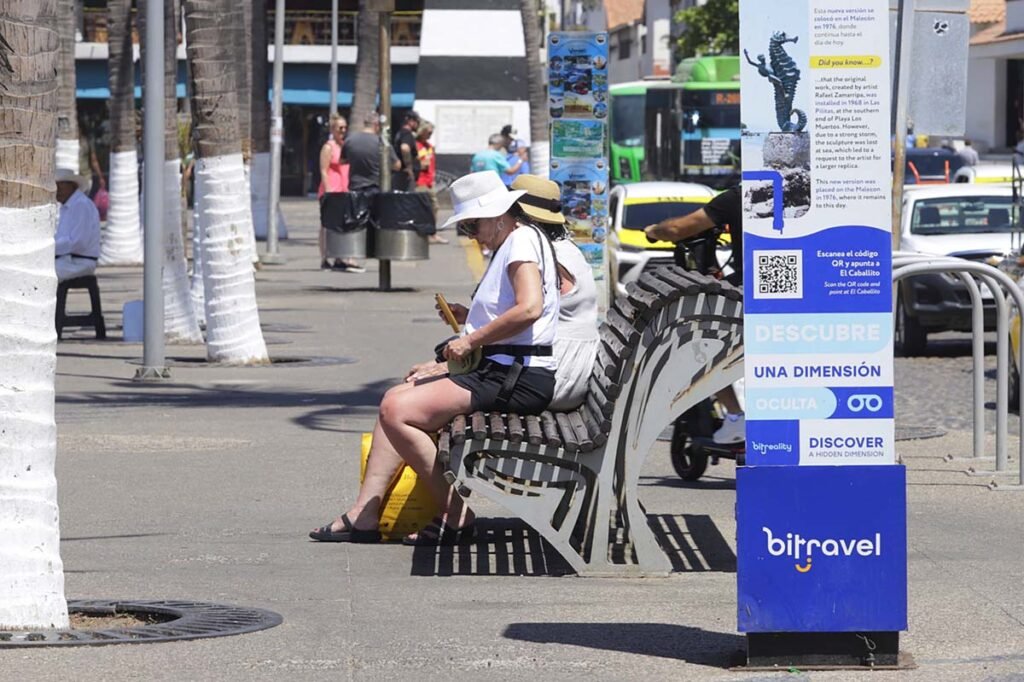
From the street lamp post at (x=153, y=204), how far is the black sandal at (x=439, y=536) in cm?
659

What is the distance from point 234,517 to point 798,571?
3.69 m

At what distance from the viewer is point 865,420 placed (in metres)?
6.12

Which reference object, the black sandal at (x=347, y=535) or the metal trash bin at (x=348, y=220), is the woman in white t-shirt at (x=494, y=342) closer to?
the black sandal at (x=347, y=535)

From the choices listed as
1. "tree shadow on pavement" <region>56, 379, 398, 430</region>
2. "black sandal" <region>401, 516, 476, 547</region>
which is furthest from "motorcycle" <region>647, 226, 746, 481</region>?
"tree shadow on pavement" <region>56, 379, 398, 430</region>

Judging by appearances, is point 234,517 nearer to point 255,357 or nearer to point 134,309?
point 255,357

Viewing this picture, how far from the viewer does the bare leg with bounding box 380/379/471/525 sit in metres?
8.19

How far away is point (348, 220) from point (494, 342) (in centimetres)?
1615

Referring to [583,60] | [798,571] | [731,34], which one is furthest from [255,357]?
[731,34]

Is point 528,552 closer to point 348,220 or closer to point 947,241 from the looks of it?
point 947,241

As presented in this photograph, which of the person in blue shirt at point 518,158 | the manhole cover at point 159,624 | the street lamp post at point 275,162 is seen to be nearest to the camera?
the manhole cover at point 159,624

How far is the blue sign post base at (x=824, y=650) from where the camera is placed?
244 inches

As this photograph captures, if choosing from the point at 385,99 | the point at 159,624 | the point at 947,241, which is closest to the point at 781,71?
the point at 159,624

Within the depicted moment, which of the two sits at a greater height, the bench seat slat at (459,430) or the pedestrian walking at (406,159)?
the pedestrian walking at (406,159)

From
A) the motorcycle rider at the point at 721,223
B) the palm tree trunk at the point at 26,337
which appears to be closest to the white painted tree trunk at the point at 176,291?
the motorcycle rider at the point at 721,223
